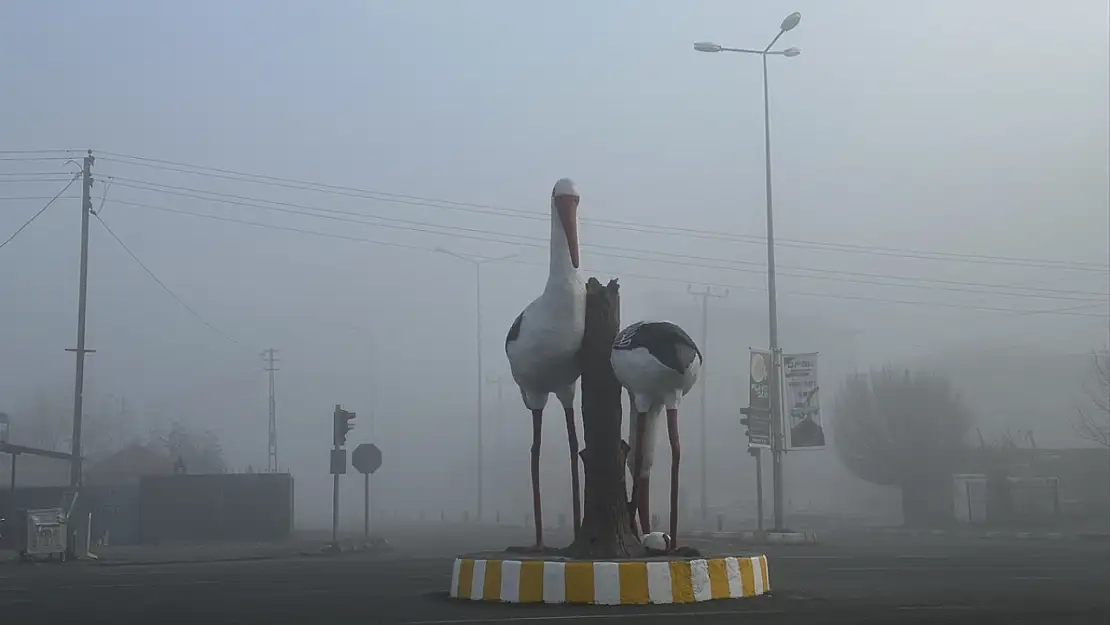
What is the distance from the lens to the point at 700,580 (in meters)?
10.6

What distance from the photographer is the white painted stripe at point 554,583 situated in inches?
414

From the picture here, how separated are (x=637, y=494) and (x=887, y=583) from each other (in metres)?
4.70

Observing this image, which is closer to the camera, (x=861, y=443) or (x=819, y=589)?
(x=819, y=589)

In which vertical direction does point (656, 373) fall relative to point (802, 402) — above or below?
below

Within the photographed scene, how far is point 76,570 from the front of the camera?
21125mm

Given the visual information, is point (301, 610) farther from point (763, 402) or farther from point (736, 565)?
point (763, 402)

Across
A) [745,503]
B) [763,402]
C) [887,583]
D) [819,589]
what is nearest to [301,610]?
[819,589]

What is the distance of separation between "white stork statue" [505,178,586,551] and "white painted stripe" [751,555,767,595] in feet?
6.00

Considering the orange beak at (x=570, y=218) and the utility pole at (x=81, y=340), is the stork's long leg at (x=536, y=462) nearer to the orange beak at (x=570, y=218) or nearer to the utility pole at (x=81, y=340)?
the orange beak at (x=570, y=218)

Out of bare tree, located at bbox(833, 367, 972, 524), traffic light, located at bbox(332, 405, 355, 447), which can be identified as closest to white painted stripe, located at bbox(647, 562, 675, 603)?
traffic light, located at bbox(332, 405, 355, 447)

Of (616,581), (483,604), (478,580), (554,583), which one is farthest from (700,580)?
(478,580)

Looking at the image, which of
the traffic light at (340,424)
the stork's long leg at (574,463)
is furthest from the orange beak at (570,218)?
the traffic light at (340,424)

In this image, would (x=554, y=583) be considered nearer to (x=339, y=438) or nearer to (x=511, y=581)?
(x=511, y=581)

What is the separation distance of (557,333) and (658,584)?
9.22 ft
